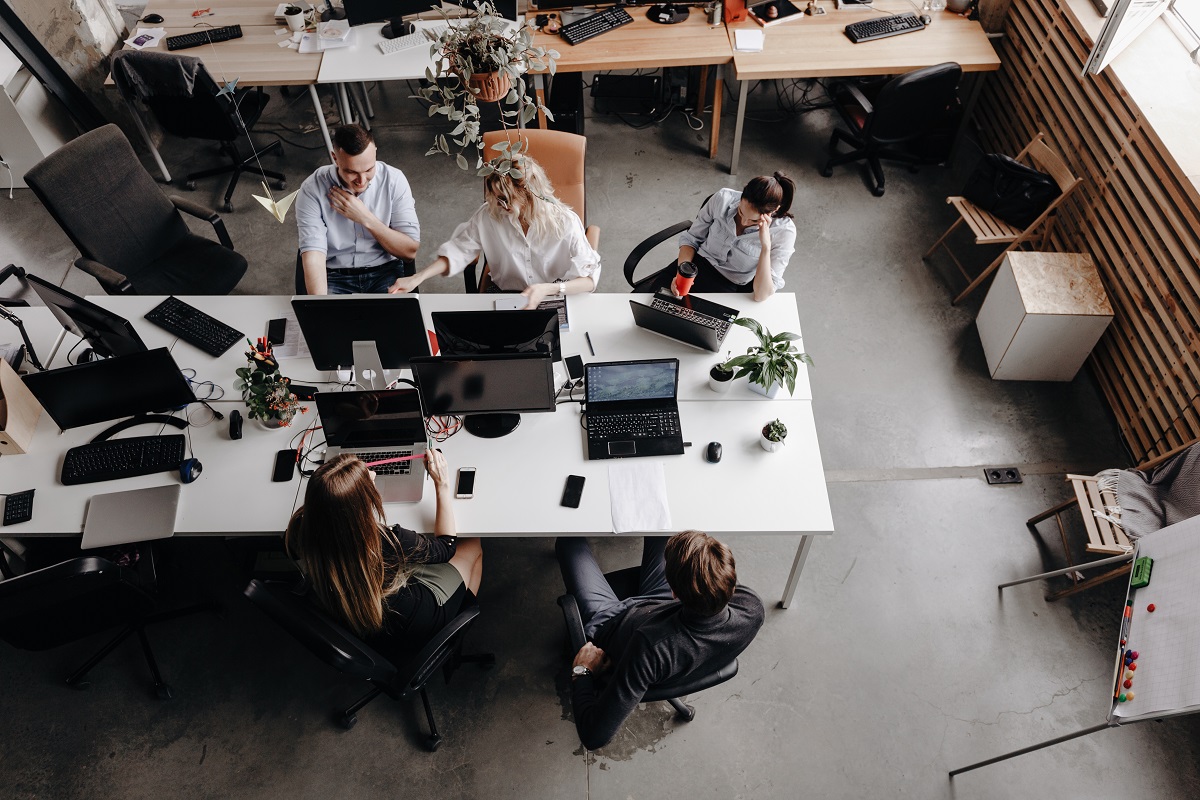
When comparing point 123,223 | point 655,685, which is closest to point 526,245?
point 655,685

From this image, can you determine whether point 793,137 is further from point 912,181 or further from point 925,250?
point 925,250

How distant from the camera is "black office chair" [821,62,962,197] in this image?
4.48 m

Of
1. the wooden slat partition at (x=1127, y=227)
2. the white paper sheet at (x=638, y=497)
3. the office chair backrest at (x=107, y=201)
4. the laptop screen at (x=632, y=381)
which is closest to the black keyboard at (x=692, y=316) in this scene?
the laptop screen at (x=632, y=381)

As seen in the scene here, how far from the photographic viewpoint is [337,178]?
3480 mm

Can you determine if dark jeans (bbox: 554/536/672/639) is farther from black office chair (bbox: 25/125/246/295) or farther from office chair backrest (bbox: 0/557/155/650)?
black office chair (bbox: 25/125/246/295)

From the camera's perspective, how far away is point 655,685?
2361 millimetres

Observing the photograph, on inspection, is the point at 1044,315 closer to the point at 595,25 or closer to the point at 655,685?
the point at 655,685

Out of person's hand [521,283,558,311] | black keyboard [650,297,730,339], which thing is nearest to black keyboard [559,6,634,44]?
person's hand [521,283,558,311]

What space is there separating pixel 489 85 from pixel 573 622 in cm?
210

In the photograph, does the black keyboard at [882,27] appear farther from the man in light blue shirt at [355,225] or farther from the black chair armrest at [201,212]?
the black chair armrest at [201,212]

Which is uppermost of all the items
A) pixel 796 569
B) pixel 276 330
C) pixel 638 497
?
pixel 276 330

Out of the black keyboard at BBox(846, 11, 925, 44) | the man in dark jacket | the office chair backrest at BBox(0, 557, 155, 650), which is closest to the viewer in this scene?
the man in dark jacket

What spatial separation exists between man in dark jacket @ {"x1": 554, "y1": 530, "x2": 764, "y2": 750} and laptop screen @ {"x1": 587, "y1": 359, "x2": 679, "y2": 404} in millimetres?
758

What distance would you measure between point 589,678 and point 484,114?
3624 mm
